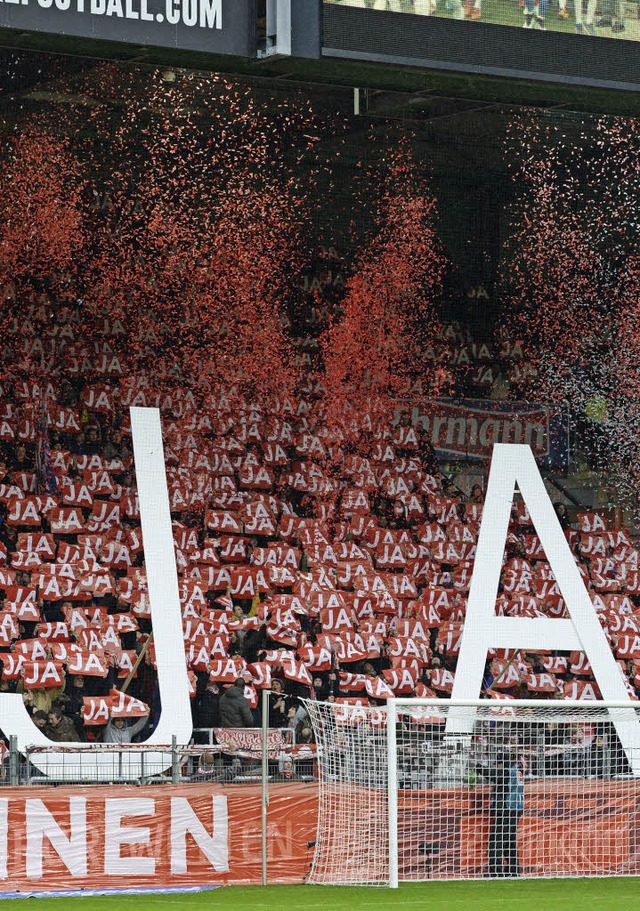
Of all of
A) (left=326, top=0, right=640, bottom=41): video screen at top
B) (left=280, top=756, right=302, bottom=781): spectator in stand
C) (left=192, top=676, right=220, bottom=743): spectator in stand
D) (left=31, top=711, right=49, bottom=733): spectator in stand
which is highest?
(left=326, top=0, right=640, bottom=41): video screen at top

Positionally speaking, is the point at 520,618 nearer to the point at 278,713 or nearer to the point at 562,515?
the point at 278,713

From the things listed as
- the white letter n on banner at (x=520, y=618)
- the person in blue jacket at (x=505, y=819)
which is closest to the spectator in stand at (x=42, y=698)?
the white letter n on banner at (x=520, y=618)

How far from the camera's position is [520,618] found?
15516 mm

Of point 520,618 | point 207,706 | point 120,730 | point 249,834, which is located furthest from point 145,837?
point 520,618

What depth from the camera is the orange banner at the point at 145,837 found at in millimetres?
9594

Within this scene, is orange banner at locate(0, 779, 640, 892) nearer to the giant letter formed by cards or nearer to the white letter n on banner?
the giant letter formed by cards

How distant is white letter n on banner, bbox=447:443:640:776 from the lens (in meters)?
15.2

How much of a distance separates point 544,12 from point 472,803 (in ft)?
16.1

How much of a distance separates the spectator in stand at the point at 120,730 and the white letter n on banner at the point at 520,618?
2.90 metres

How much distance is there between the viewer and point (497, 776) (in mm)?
10438

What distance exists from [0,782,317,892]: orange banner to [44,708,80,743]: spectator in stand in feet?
10.3

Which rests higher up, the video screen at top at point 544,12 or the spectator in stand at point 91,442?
the video screen at top at point 544,12

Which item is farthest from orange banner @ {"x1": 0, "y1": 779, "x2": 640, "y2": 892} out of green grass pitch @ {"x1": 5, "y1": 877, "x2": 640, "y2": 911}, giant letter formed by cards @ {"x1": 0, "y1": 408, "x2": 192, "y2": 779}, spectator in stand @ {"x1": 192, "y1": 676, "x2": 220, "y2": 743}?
spectator in stand @ {"x1": 192, "y1": 676, "x2": 220, "y2": 743}

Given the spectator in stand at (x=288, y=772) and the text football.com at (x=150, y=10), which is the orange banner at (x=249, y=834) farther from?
the text football.com at (x=150, y=10)
